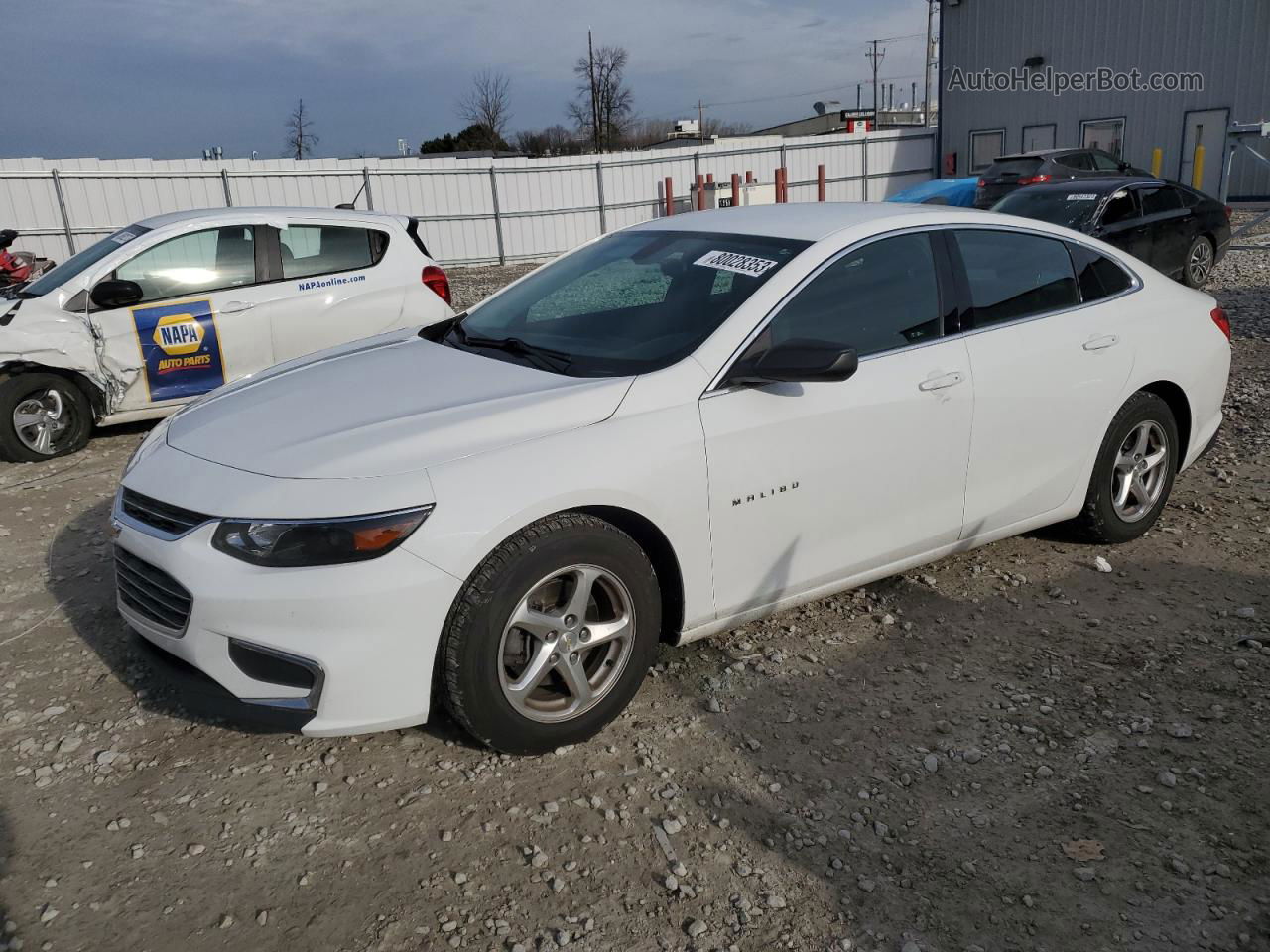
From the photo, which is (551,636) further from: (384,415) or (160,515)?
(160,515)

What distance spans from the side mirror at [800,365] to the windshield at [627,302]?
0.23 meters

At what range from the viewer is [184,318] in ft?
22.5

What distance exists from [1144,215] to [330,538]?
Result: 11.0 metres

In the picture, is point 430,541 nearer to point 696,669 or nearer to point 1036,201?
point 696,669

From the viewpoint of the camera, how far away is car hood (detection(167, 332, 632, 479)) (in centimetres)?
287

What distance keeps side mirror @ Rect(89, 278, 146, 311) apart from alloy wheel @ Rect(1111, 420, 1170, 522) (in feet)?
20.0

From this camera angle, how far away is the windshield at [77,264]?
266 inches

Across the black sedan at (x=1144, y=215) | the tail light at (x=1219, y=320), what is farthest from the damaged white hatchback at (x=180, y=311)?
the black sedan at (x=1144, y=215)

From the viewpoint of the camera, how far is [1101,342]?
4.20 meters

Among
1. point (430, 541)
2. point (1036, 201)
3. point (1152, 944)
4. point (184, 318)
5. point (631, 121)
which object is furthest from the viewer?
point (631, 121)

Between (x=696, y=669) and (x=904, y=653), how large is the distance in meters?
0.81

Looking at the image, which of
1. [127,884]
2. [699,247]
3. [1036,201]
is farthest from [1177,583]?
[1036,201]

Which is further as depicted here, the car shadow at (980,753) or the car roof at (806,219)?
the car roof at (806,219)

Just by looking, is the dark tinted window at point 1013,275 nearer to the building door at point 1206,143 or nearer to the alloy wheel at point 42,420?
the alloy wheel at point 42,420
